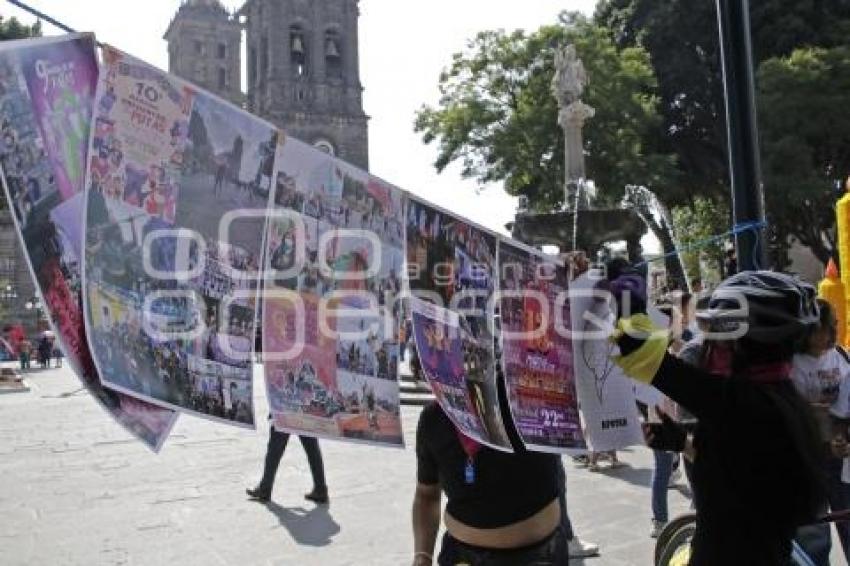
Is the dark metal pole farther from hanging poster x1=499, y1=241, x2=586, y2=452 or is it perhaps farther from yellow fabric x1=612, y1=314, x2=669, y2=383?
yellow fabric x1=612, y1=314, x2=669, y2=383

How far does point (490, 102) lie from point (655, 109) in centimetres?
529

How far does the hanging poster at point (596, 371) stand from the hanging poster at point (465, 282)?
1.12ft

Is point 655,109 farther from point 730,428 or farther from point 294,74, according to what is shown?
point 294,74

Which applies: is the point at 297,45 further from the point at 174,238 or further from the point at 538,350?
the point at 174,238

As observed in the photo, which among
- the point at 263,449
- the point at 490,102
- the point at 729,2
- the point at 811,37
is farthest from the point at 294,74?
the point at 729,2

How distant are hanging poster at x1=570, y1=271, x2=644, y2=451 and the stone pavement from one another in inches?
105

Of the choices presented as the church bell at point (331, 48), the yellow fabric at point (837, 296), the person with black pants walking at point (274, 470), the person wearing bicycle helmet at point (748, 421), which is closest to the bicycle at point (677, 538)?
the person wearing bicycle helmet at point (748, 421)

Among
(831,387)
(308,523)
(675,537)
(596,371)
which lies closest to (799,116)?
(308,523)

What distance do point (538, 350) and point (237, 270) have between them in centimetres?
99

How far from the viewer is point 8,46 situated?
1.74 meters

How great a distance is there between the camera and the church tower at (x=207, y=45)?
75.4 metres

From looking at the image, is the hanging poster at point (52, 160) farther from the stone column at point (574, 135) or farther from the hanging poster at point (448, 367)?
the stone column at point (574, 135)

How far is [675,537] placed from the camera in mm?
3354

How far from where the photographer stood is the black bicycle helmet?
2.12 m
